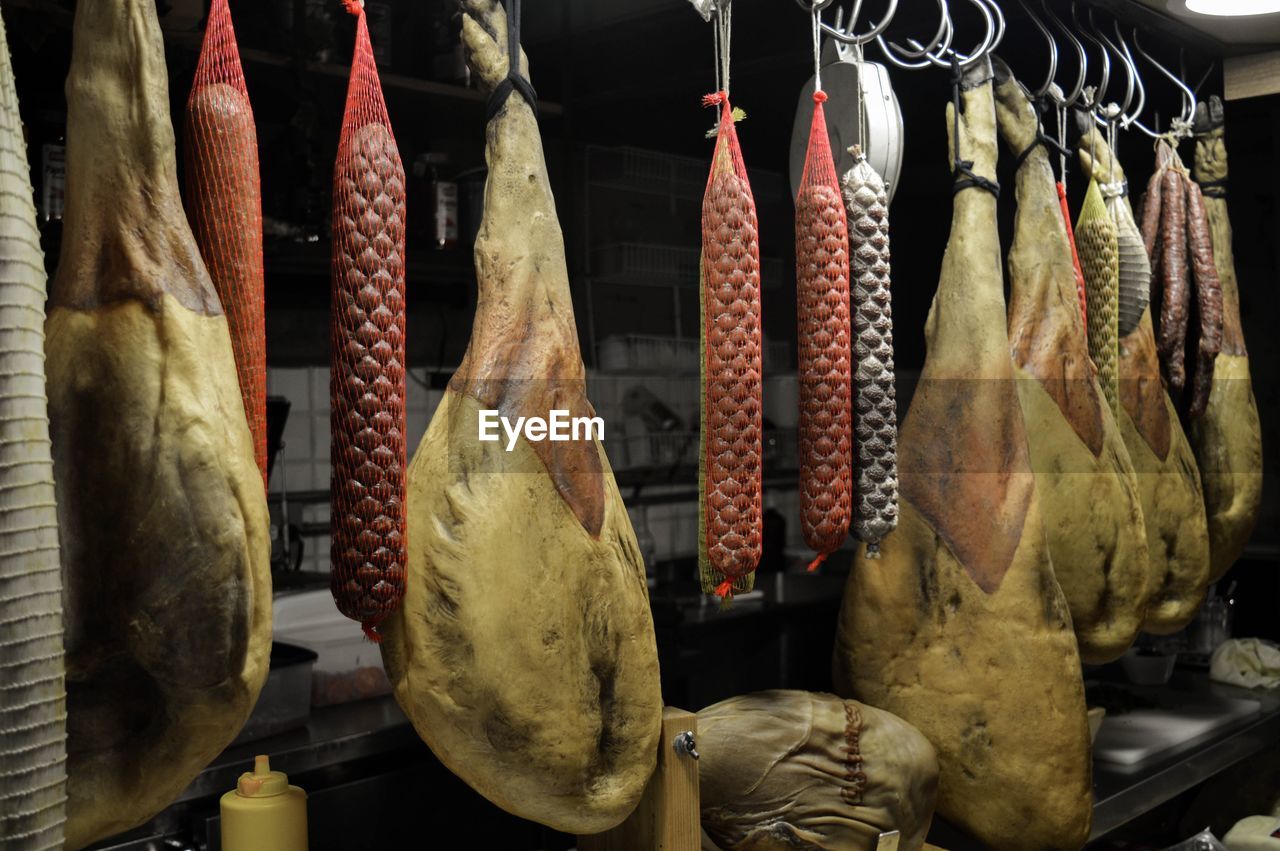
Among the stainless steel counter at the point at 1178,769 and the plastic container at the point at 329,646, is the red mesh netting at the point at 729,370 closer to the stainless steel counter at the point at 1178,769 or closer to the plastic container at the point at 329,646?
the stainless steel counter at the point at 1178,769

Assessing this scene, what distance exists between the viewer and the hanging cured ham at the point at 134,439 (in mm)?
1005

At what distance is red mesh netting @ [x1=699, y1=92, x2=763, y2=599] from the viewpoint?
1.42 m

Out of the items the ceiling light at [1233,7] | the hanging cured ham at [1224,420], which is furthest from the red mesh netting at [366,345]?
the hanging cured ham at [1224,420]

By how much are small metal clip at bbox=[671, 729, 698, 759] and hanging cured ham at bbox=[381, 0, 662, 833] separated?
8cm

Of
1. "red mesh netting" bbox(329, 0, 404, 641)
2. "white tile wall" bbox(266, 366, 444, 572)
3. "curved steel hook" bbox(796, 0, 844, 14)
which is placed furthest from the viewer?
"white tile wall" bbox(266, 366, 444, 572)

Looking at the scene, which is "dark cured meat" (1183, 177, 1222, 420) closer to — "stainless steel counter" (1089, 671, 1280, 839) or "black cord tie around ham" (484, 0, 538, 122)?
"stainless steel counter" (1089, 671, 1280, 839)

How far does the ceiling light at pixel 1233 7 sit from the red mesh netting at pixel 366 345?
79.5 inches

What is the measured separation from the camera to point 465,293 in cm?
401

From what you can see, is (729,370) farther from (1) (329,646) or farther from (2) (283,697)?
(1) (329,646)

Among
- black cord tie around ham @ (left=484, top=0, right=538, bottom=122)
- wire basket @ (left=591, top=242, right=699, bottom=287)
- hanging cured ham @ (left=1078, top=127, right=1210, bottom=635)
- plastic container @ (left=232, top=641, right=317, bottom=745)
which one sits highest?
wire basket @ (left=591, top=242, right=699, bottom=287)

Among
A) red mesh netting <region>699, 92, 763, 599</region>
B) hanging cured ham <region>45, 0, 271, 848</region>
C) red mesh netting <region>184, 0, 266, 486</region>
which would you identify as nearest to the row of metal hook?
red mesh netting <region>699, 92, 763, 599</region>

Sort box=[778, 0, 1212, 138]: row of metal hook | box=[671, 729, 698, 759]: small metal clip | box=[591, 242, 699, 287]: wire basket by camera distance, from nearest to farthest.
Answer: box=[671, 729, 698, 759]: small metal clip, box=[778, 0, 1212, 138]: row of metal hook, box=[591, 242, 699, 287]: wire basket

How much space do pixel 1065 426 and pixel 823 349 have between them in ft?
2.62

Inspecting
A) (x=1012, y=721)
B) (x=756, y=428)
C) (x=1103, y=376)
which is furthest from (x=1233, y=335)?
(x=756, y=428)
